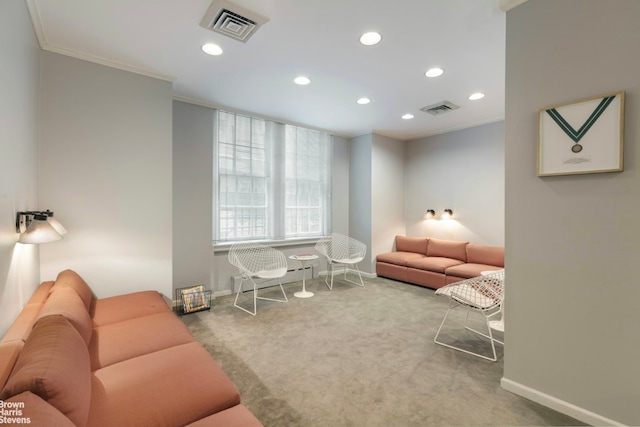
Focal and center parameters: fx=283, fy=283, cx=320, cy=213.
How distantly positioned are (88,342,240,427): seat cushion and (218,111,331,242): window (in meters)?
2.73

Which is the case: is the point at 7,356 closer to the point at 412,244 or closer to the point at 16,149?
the point at 16,149

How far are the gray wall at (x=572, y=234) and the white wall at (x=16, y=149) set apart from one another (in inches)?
124

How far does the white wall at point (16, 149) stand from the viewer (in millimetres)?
1575

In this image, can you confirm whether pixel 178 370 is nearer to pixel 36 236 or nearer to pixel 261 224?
pixel 36 236

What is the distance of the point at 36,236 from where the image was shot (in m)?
1.84

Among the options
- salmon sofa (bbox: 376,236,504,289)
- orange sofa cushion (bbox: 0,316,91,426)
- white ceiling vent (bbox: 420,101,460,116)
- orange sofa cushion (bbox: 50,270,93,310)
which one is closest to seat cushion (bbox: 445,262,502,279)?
salmon sofa (bbox: 376,236,504,289)

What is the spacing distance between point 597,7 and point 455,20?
0.86 meters

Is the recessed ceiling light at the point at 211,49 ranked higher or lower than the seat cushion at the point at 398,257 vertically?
higher

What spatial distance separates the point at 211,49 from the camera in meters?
2.64

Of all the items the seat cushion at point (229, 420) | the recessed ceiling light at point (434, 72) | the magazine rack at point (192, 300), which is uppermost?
the recessed ceiling light at point (434, 72)

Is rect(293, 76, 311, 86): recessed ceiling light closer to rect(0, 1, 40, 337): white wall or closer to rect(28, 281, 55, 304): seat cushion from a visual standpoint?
rect(0, 1, 40, 337): white wall

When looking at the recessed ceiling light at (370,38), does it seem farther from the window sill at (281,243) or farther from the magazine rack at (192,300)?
the magazine rack at (192,300)

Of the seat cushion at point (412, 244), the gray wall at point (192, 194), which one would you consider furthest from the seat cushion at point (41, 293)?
the seat cushion at point (412, 244)

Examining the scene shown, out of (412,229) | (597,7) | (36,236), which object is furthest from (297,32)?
(412,229)
